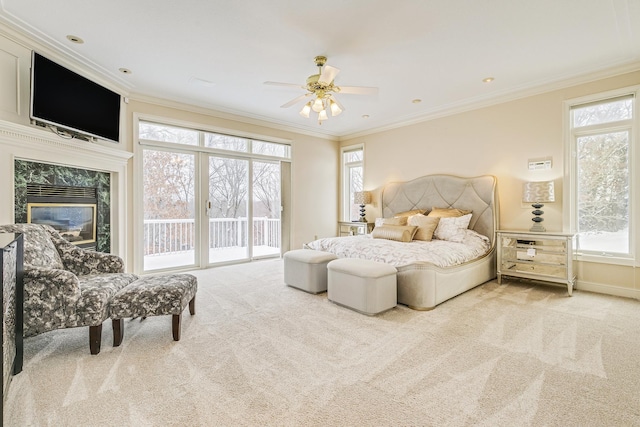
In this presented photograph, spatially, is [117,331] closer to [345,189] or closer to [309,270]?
[309,270]

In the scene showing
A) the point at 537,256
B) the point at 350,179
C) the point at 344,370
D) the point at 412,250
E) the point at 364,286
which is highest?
the point at 350,179

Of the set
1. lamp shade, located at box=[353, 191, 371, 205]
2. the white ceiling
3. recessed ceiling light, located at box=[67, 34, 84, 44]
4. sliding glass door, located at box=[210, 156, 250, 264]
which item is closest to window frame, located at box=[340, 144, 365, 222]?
lamp shade, located at box=[353, 191, 371, 205]

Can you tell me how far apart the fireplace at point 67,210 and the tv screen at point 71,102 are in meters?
0.77

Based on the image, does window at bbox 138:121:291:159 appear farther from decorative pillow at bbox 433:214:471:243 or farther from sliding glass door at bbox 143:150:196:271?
decorative pillow at bbox 433:214:471:243

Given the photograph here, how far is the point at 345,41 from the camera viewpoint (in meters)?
3.08

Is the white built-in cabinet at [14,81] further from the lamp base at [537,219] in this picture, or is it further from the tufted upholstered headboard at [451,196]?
the lamp base at [537,219]

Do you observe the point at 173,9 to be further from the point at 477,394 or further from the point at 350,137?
the point at 350,137

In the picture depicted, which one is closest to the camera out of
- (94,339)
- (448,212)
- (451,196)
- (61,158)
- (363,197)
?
(94,339)

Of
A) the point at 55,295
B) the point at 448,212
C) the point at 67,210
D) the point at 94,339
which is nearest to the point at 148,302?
the point at 94,339

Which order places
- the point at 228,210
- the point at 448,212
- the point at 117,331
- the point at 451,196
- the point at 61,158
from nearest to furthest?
the point at 117,331 → the point at 61,158 → the point at 448,212 → the point at 451,196 → the point at 228,210

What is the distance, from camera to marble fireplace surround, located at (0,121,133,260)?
9.37 feet

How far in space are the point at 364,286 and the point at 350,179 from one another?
4.46 meters

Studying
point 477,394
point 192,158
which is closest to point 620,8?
point 477,394

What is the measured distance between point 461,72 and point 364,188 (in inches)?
125
